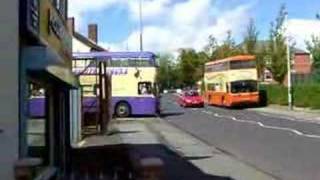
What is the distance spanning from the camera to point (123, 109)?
53.9 metres

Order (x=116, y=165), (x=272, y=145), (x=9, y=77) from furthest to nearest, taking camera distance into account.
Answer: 1. (x=272, y=145)
2. (x=116, y=165)
3. (x=9, y=77)

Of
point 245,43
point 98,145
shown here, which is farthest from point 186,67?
point 98,145

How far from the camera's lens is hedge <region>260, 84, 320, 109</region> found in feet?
201

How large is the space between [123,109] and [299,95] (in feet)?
56.3

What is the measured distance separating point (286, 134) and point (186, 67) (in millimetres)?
111336

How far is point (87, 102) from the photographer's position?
4084 cm

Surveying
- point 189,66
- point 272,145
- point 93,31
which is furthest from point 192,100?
point 189,66

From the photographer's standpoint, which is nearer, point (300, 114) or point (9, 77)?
point (9, 77)

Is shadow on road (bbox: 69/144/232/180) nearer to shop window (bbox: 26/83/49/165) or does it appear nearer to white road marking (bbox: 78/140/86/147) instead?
shop window (bbox: 26/83/49/165)

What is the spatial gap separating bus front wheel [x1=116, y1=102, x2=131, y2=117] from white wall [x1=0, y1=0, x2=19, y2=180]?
43916mm

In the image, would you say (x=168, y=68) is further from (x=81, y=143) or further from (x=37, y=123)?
(x=37, y=123)

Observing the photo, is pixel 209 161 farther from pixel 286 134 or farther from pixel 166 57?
pixel 166 57

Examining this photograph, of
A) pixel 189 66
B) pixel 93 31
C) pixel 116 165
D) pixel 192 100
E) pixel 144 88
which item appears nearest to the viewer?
pixel 116 165

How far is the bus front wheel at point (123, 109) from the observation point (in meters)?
53.7
